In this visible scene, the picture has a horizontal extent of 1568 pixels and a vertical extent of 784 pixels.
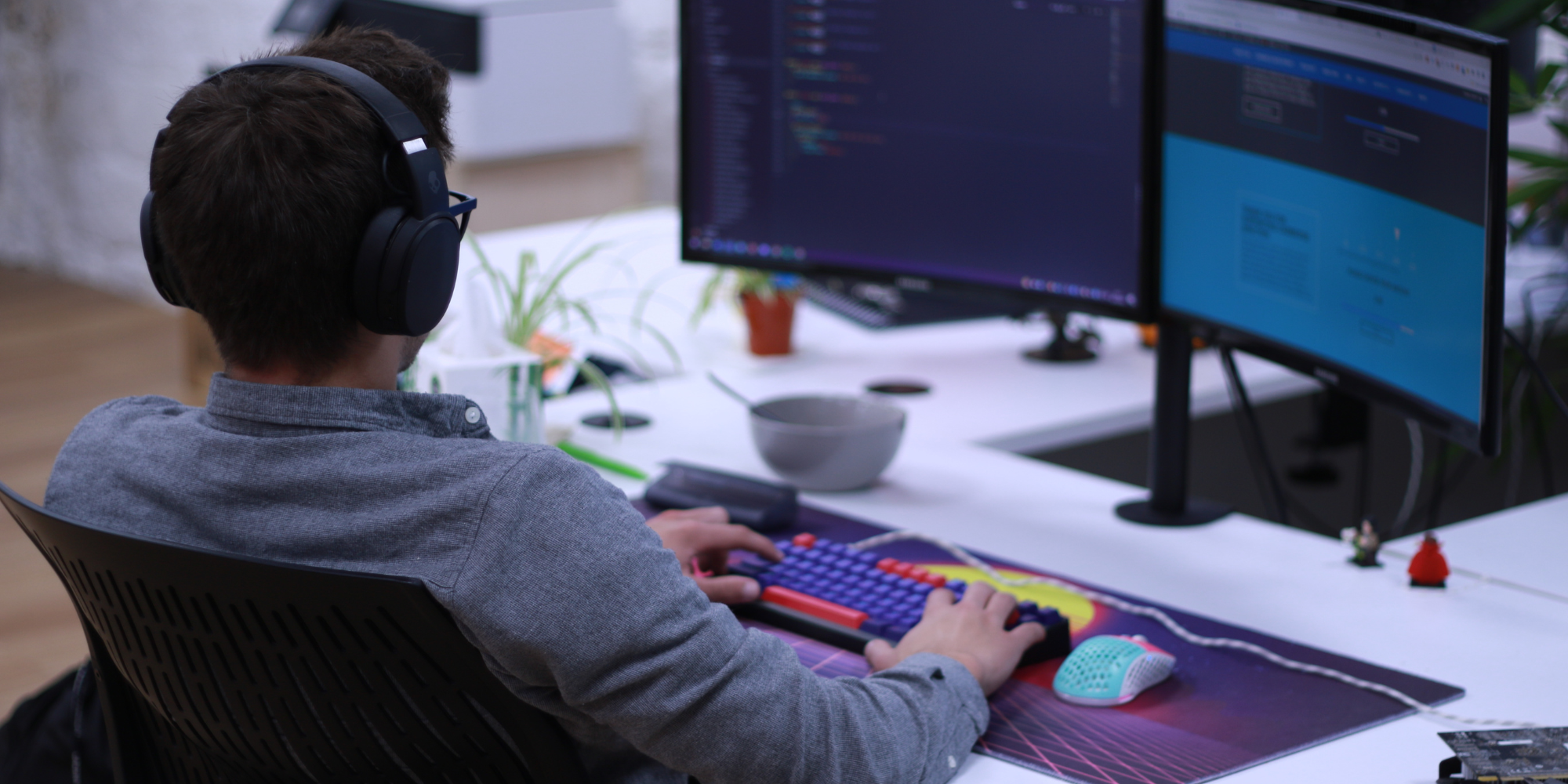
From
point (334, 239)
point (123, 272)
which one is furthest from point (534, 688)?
point (123, 272)

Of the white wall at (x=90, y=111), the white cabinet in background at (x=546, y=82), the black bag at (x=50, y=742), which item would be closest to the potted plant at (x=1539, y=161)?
the black bag at (x=50, y=742)

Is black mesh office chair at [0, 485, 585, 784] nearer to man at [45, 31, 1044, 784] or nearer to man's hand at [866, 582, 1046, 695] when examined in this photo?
man at [45, 31, 1044, 784]

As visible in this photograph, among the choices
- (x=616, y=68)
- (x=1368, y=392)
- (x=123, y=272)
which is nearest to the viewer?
(x=1368, y=392)

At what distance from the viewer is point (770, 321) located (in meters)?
1.98

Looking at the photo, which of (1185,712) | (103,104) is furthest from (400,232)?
(103,104)

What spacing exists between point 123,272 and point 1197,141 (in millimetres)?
4881

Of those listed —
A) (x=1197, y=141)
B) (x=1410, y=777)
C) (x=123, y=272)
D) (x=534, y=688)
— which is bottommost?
(x=123, y=272)

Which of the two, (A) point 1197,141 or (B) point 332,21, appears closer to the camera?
(A) point 1197,141

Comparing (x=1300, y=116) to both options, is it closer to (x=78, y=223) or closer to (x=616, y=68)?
(x=616, y=68)

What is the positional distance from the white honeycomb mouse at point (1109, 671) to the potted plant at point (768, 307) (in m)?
0.99

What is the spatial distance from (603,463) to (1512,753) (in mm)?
Answer: 943

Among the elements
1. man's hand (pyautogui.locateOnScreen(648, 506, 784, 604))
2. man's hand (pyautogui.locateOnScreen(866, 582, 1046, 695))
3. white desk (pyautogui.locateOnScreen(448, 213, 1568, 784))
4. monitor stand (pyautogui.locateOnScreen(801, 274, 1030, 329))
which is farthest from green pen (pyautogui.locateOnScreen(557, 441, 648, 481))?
monitor stand (pyautogui.locateOnScreen(801, 274, 1030, 329))

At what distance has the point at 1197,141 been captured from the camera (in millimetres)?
1307

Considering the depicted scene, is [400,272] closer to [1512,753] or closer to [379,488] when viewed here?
[379,488]
